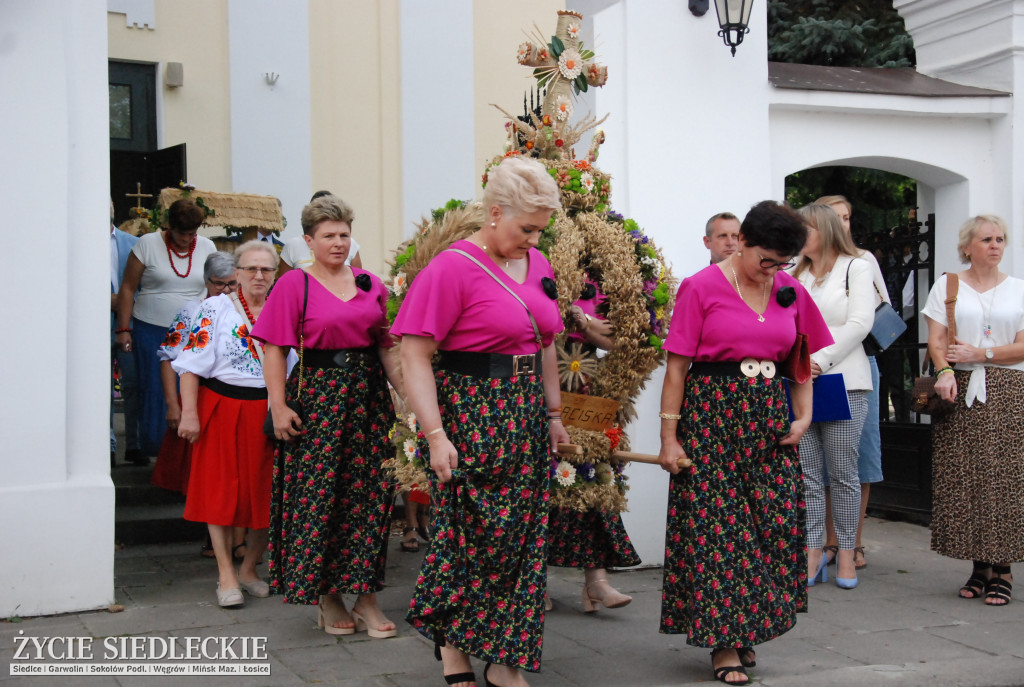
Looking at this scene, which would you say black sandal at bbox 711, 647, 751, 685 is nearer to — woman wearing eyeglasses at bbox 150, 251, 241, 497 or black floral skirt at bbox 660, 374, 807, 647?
black floral skirt at bbox 660, 374, 807, 647

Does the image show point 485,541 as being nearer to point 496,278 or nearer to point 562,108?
point 496,278

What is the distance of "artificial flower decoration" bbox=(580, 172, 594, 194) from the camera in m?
5.38

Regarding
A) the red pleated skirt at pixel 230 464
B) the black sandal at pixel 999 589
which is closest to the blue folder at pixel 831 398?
the black sandal at pixel 999 589

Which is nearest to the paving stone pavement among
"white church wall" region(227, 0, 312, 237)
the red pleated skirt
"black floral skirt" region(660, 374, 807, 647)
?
"black floral skirt" region(660, 374, 807, 647)

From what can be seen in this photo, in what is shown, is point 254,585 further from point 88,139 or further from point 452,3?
point 452,3

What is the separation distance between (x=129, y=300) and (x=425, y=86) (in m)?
5.94

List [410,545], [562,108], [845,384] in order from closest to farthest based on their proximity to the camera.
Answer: [562,108] < [845,384] < [410,545]

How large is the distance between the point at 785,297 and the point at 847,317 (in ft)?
5.69

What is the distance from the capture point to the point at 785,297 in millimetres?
4645

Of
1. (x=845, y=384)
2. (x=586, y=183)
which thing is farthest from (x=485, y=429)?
(x=845, y=384)

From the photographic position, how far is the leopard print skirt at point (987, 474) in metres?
5.93

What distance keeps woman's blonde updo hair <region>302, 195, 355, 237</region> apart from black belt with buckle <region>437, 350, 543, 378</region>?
1.27 metres

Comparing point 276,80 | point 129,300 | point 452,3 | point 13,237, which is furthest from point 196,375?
point 452,3

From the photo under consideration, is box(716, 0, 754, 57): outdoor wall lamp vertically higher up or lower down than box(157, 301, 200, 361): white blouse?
higher up
